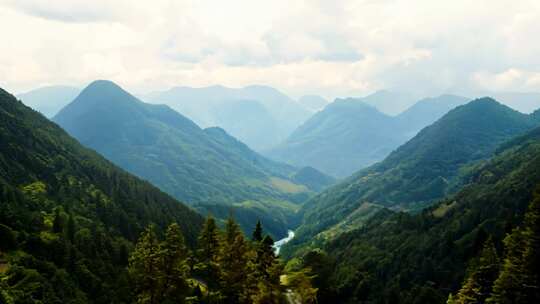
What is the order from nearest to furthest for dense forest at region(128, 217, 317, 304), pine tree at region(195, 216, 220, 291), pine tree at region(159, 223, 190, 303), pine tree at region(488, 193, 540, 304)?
pine tree at region(488, 193, 540, 304) < dense forest at region(128, 217, 317, 304) < pine tree at region(159, 223, 190, 303) < pine tree at region(195, 216, 220, 291)

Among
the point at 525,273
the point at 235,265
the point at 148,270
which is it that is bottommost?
the point at 148,270

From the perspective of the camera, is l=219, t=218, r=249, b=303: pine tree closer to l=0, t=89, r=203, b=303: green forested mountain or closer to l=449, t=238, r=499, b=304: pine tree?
l=0, t=89, r=203, b=303: green forested mountain

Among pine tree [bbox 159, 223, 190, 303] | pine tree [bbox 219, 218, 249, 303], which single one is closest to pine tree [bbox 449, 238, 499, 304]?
pine tree [bbox 219, 218, 249, 303]

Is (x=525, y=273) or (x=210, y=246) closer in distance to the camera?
(x=525, y=273)

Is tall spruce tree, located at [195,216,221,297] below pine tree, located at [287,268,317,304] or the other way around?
the other way around

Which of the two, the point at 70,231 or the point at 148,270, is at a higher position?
the point at 70,231

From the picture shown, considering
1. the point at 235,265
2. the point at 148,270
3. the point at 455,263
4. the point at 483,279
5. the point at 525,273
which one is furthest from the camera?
the point at 455,263

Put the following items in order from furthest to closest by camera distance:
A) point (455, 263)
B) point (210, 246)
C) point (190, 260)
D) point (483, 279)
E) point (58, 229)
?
1. point (455, 263)
2. point (58, 229)
3. point (190, 260)
4. point (210, 246)
5. point (483, 279)

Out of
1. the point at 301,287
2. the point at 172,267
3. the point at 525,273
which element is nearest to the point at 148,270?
the point at 172,267

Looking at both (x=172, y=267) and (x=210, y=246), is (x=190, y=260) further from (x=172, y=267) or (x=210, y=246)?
(x=172, y=267)

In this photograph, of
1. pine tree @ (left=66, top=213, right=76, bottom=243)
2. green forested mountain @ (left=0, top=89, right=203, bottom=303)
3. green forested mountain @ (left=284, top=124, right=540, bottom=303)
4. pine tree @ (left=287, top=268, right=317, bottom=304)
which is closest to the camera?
green forested mountain @ (left=284, top=124, right=540, bottom=303)
